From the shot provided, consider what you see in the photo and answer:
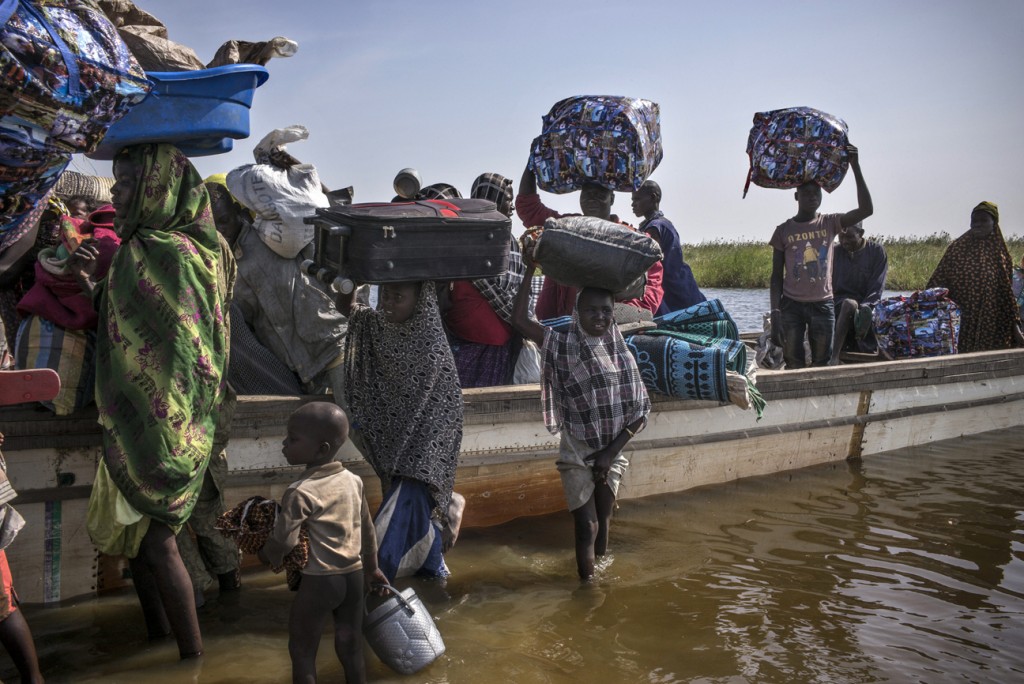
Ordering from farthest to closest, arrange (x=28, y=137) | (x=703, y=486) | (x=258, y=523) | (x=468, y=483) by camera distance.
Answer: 1. (x=703, y=486)
2. (x=468, y=483)
3. (x=258, y=523)
4. (x=28, y=137)

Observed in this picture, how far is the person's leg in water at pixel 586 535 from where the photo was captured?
169 inches

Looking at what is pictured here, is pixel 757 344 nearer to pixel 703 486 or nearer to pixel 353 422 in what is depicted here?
pixel 703 486

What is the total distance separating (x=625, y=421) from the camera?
4.34 m

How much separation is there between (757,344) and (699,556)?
12.9ft

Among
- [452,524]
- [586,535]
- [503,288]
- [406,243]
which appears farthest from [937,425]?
[406,243]

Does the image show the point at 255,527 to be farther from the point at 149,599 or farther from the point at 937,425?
the point at 937,425

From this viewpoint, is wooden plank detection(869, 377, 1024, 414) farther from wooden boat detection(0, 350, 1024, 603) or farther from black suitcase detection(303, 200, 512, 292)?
black suitcase detection(303, 200, 512, 292)

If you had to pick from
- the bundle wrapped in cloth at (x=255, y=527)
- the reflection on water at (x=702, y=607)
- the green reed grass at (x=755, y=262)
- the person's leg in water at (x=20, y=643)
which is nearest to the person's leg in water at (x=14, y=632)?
the person's leg in water at (x=20, y=643)

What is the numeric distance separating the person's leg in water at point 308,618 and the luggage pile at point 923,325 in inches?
255

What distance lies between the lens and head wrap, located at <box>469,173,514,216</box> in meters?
5.00

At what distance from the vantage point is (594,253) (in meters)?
4.20

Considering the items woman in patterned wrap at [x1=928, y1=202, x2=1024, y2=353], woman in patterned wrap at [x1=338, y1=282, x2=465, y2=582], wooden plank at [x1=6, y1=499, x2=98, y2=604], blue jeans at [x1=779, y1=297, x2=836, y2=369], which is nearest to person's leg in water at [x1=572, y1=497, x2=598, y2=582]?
woman in patterned wrap at [x1=338, y1=282, x2=465, y2=582]

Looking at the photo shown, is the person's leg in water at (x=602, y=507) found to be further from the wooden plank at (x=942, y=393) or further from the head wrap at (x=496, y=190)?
the wooden plank at (x=942, y=393)

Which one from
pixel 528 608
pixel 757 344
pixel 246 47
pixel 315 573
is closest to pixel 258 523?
pixel 315 573
